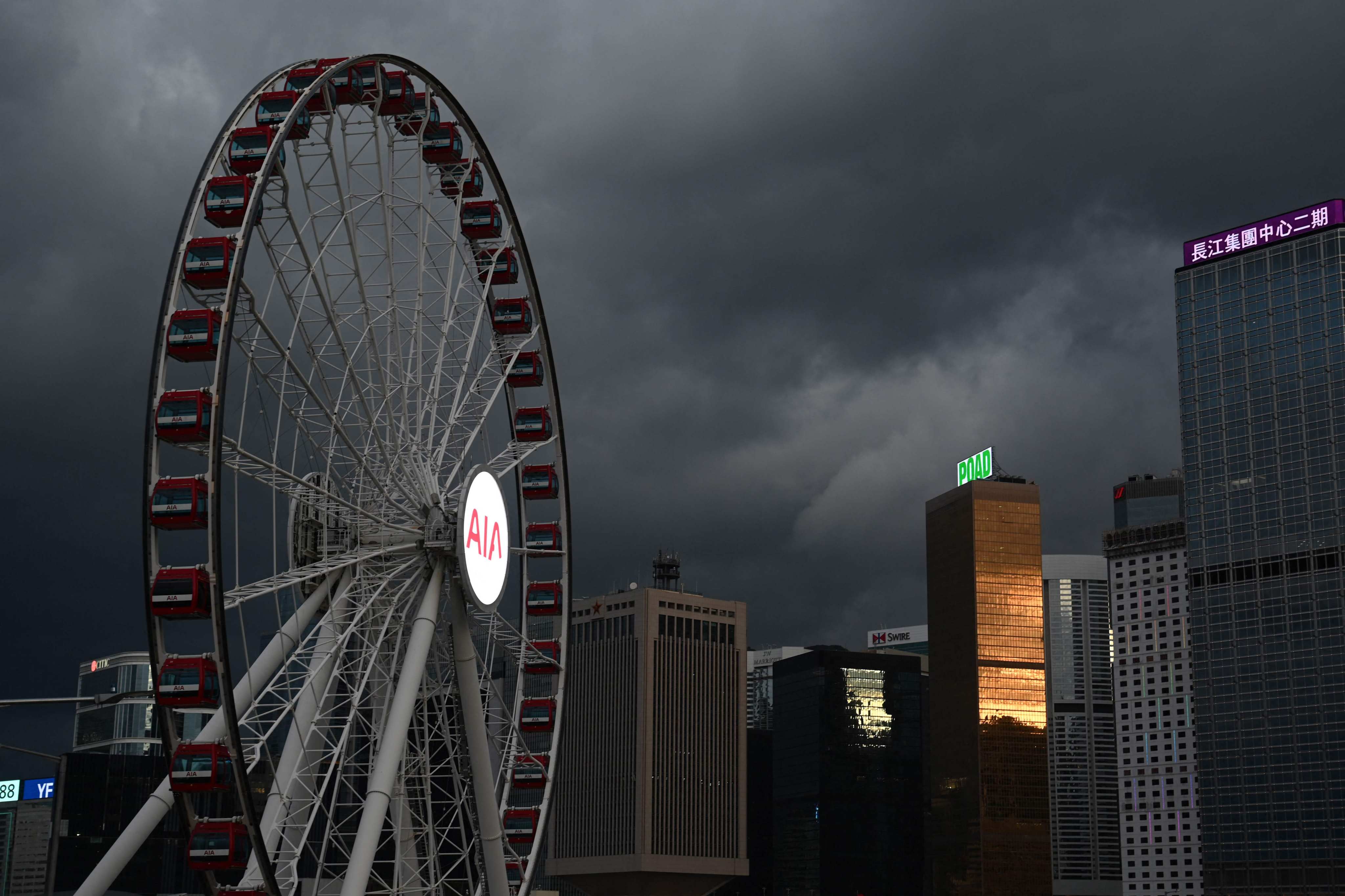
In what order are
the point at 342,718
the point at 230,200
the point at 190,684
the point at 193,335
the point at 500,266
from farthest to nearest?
the point at 500,266 < the point at 342,718 < the point at 230,200 < the point at 193,335 < the point at 190,684

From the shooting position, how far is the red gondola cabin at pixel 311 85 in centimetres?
5009

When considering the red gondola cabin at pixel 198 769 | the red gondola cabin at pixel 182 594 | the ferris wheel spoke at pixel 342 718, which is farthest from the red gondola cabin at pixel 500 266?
the red gondola cabin at pixel 198 769

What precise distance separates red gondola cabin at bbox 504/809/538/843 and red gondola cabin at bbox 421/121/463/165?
23274 millimetres

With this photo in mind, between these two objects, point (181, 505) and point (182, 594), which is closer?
point (182, 594)

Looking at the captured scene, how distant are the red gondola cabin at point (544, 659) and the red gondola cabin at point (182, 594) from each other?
736 inches

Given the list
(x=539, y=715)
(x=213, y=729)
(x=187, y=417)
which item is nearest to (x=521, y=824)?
(x=539, y=715)

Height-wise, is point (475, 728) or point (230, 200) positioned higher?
point (230, 200)

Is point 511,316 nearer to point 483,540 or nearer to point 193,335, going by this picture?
point 483,540

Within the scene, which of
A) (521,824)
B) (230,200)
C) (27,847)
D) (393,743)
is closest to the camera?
(230,200)

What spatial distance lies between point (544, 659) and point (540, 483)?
24.6ft

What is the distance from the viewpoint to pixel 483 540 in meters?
53.2

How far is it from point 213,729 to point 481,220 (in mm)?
24062

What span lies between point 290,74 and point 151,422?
41.7ft

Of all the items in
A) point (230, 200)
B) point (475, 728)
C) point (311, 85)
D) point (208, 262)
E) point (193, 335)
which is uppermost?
point (311, 85)
